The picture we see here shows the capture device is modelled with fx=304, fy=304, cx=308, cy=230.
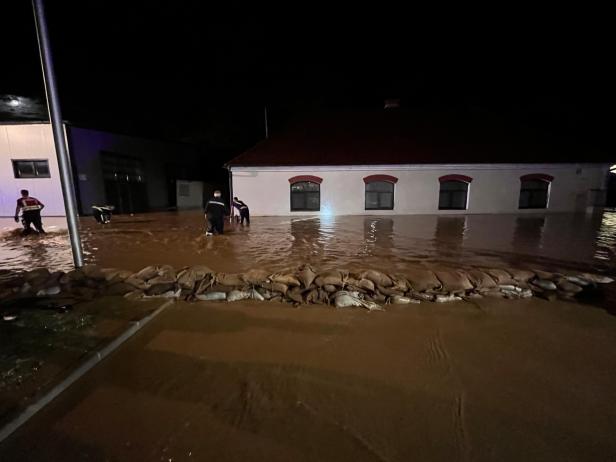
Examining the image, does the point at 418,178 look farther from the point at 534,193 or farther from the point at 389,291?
the point at 389,291

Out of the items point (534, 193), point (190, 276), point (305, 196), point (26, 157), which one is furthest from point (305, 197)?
point (26, 157)

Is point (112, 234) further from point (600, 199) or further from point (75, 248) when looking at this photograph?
point (600, 199)

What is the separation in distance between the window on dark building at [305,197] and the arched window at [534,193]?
10.9 m

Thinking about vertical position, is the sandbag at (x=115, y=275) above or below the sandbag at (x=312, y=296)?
above

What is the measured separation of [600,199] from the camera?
16.2m

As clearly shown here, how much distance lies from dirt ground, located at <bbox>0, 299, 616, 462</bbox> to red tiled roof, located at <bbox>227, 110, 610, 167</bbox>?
1261cm

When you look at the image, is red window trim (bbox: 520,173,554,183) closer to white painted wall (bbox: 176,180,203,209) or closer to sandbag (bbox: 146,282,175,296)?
sandbag (bbox: 146,282,175,296)

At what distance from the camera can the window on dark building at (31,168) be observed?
1461cm

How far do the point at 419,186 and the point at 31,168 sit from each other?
1928 centimetres

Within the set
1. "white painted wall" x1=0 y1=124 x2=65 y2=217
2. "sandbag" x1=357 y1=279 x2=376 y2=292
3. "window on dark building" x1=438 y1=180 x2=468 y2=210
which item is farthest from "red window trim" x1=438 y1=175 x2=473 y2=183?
"white painted wall" x1=0 y1=124 x2=65 y2=217

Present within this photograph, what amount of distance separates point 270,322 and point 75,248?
4.50 metres

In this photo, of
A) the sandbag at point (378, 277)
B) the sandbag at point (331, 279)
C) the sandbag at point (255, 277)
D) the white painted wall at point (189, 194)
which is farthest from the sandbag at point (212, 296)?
the white painted wall at point (189, 194)

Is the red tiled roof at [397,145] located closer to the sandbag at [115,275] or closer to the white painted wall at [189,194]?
the white painted wall at [189,194]

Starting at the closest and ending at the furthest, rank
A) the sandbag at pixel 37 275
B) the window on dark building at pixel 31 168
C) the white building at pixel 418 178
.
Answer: the sandbag at pixel 37 275
the window on dark building at pixel 31 168
the white building at pixel 418 178
